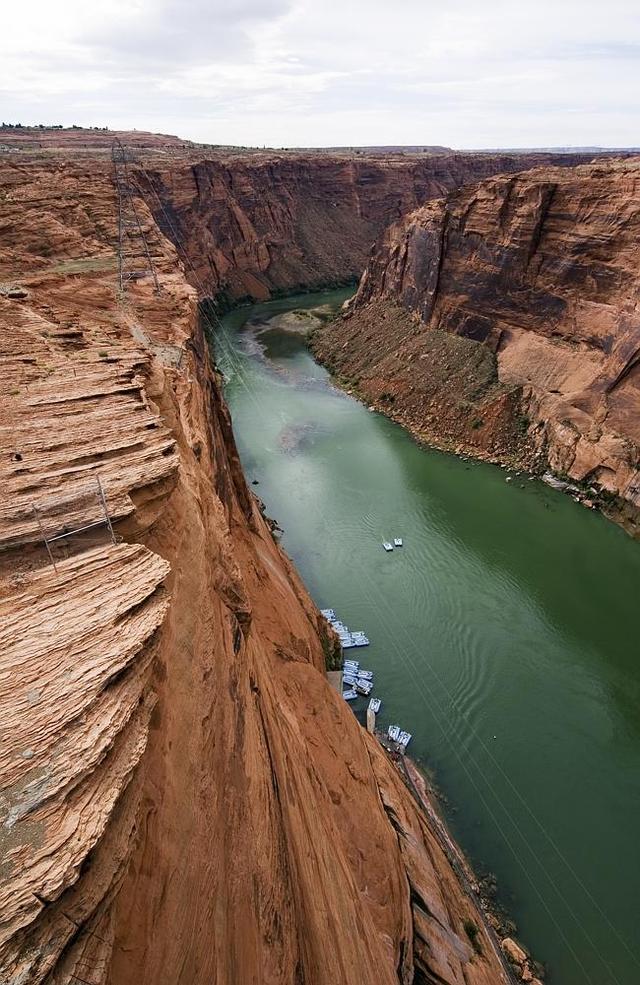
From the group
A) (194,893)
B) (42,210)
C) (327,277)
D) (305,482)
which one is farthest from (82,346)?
(327,277)

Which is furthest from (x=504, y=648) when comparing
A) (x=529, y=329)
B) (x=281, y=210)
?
(x=281, y=210)

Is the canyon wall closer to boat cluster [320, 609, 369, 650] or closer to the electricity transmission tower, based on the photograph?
boat cluster [320, 609, 369, 650]

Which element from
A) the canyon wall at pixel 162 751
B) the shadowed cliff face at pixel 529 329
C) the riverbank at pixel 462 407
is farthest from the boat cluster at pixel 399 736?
the shadowed cliff face at pixel 529 329

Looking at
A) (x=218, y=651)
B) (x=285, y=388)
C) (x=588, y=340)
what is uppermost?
(x=218, y=651)

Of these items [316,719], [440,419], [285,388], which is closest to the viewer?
[316,719]

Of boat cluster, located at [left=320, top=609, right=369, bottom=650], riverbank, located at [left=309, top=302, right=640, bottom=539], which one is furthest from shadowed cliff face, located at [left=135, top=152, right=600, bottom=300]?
boat cluster, located at [left=320, top=609, right=369, bottom=650]

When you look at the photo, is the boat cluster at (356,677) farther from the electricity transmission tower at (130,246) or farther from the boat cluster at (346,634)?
the electricity transmission tower at (130,246)

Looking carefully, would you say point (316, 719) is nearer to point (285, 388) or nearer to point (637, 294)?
point (637, 294)
